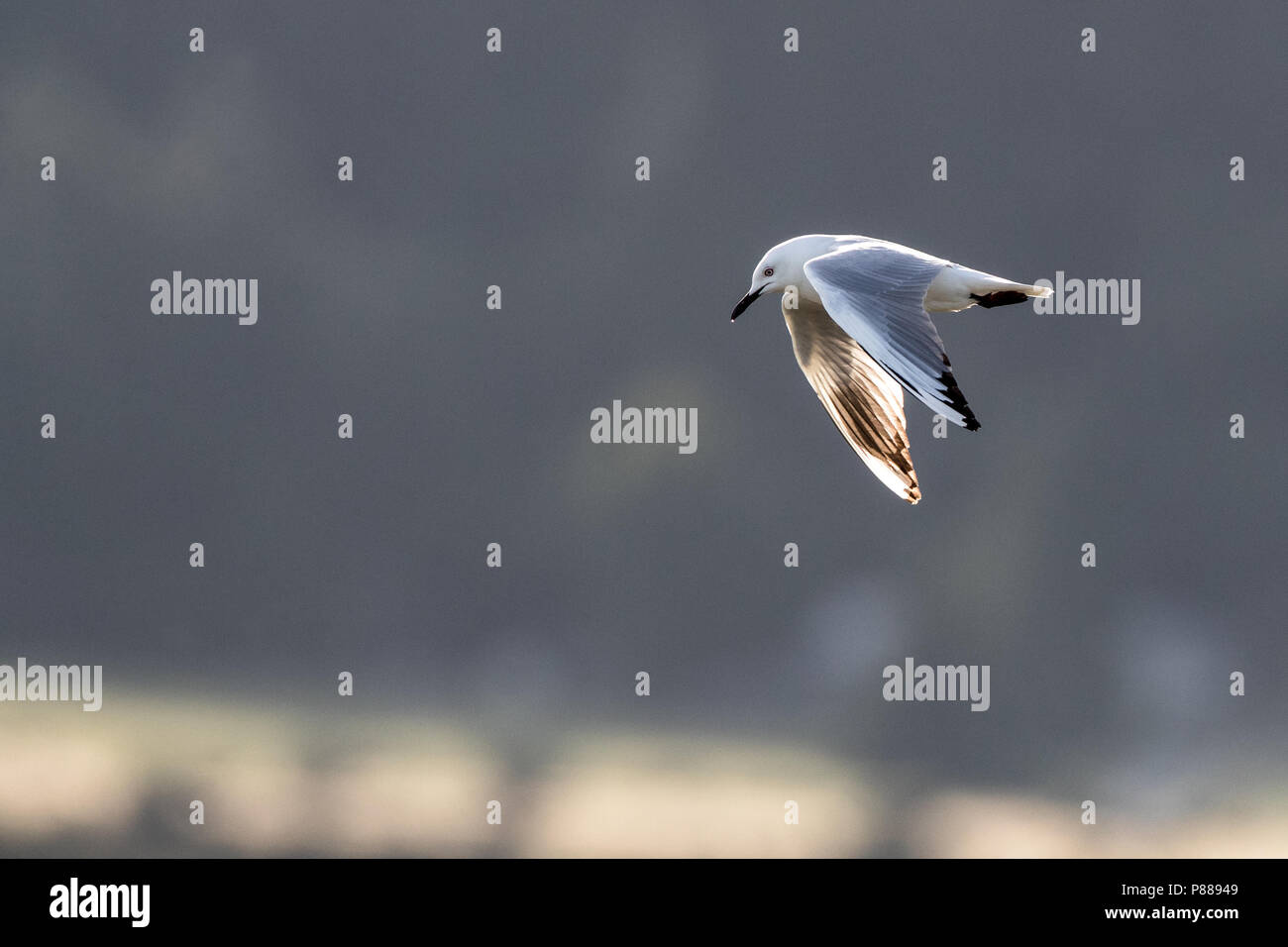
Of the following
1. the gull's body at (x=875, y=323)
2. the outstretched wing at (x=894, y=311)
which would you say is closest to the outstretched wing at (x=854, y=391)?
the gull's body at (x=875, y=323)

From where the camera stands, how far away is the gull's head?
17.3 ft

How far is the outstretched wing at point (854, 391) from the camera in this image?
5.54 metres

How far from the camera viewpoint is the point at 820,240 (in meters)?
5.29

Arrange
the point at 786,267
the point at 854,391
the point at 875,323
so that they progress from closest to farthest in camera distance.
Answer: the point at 875,323 < the point at 786,267 < the point at 854,391

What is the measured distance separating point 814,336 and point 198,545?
13.4 feet

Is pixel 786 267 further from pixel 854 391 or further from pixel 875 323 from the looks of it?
pixel 875 323

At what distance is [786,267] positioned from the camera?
5.35 metres

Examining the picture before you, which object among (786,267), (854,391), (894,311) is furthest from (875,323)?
(854,391)

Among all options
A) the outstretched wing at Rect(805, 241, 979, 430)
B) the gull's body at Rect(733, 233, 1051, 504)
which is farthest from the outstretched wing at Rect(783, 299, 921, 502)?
the outstretched wing at Rect(805, 241, 979, 430)

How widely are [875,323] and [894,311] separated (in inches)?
4.0

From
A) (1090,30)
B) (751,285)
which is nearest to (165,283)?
(751,285)

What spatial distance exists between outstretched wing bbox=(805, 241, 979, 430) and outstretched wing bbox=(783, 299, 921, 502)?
54cm

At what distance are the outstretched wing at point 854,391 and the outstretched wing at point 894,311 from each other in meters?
0.54
